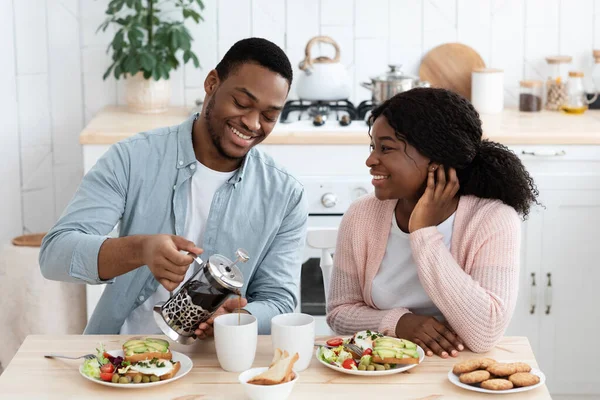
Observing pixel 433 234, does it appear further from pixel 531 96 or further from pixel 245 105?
pixel 531 96

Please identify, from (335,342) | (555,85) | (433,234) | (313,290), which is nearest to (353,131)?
(313,290)

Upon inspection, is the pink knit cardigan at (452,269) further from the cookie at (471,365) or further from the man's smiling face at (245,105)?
the man's smiling face at (245,105)

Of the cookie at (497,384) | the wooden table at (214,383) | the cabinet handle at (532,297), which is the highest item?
the cookie at (497,384)

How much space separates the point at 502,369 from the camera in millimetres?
1555

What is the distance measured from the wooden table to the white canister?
197cm

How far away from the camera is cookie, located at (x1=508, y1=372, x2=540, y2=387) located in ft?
4.98

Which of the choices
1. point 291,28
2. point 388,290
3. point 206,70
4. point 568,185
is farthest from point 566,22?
point 388,290

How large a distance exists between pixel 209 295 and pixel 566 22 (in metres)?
2.62

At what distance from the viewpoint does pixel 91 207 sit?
1.96 metres

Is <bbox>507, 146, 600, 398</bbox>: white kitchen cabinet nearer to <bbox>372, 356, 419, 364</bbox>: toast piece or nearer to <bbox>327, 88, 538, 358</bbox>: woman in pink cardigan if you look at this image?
<bbox>327, 88, 538, 358</bbox>: woman in pink cardigan

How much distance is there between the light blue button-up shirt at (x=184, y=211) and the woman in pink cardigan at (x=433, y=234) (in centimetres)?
16

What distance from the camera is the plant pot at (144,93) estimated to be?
352 cm

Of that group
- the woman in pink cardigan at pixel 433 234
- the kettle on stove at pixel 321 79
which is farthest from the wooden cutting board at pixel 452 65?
the woman in pink cardigan at pixel 433 234

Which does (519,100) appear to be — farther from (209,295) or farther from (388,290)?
(209,295)
